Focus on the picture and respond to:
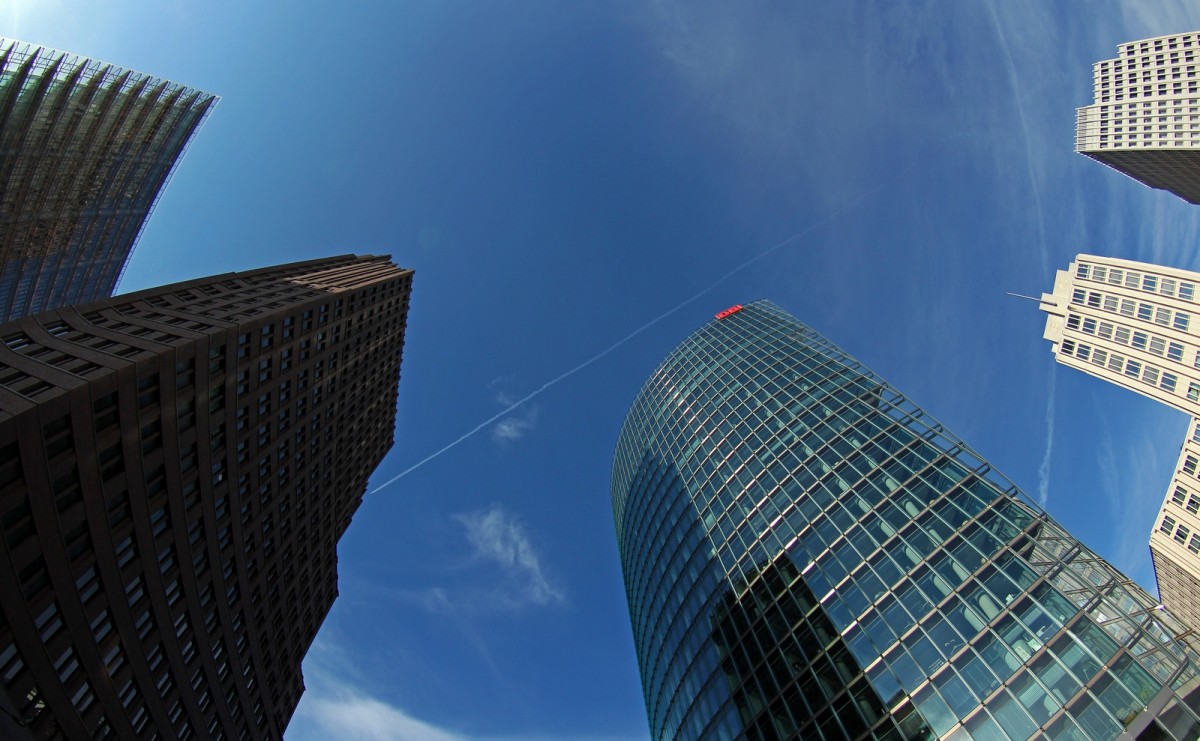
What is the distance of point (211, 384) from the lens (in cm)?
3847

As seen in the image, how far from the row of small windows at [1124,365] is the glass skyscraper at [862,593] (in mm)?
55094

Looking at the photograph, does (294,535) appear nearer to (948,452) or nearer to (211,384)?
(211,384)

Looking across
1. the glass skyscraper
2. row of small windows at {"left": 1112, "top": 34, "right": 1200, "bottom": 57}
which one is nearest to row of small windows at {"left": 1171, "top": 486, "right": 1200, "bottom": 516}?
the glass skyscraper

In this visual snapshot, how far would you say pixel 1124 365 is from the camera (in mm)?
79062

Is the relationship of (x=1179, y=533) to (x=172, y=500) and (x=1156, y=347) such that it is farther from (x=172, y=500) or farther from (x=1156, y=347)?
(x=172, y=500)

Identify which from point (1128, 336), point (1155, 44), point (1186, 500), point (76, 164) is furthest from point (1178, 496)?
point (76, 164)

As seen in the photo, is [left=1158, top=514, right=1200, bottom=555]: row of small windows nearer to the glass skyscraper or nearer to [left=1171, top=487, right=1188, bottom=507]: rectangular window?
[left=1171, top=487, right=1188, bottom=507]: rectangular window

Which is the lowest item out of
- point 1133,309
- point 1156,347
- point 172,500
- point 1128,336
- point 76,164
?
point 172,500

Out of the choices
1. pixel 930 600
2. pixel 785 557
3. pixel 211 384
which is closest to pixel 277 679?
pixel 211 384

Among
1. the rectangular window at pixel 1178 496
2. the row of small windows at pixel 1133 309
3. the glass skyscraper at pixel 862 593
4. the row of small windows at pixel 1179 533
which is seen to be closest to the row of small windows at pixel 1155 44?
the row of small windows at pixel 1133 309

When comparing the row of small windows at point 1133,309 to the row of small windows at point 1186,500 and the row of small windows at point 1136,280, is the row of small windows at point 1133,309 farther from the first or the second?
the row of small windows at point 1186,500

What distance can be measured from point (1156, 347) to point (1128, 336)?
4.10 metres

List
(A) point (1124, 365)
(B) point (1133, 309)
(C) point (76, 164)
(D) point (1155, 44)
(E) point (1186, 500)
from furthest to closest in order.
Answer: (D) point (1155, 44) < (B) point (1133, 309) < (A) point (1124, 365) < (E) point (1186, 500) < (C) point (76, 164)

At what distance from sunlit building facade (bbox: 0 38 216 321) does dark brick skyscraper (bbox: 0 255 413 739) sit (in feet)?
101
